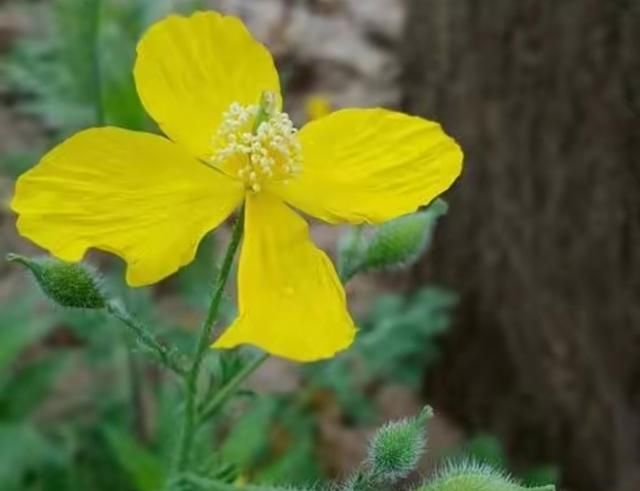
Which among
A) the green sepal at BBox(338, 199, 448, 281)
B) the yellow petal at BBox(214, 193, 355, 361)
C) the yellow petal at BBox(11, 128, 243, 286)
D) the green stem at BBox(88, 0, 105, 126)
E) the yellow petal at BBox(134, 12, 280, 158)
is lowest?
the green stem at BBox(88, 0, 105, 126)

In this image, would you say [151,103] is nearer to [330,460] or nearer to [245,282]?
[245,282]

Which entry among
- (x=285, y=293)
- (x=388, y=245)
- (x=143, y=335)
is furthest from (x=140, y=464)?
(x=285, y=293)

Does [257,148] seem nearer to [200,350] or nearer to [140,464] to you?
[200,350]

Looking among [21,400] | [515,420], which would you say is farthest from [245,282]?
[515,420]

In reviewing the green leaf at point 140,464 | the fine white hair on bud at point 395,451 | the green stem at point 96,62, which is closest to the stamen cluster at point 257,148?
the fine white hair on bud at point 395,451

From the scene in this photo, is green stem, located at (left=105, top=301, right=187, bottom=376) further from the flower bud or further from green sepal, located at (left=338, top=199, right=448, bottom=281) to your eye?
green sepal, located at (left=338, top=199, right=448, bottom=281)

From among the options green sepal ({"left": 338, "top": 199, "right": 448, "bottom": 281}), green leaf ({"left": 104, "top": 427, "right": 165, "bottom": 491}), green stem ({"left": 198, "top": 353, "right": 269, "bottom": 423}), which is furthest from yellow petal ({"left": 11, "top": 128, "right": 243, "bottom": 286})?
green leaf ({"left": 104, "top": 427, "right": 165, "bottom": 491})
